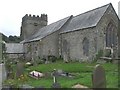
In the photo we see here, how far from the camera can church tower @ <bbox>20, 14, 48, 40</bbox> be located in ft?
210

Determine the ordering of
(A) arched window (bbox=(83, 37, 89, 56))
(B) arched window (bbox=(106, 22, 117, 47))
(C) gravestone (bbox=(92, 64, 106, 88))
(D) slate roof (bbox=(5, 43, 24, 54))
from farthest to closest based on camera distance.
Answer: (D) slate roof (bbox=(5, 43, 24, 54))
(A) arched window (bbox=(83, 37, 89, 56))
(B) arched window (bbox=(106, 22, 117, 47))
(C) gravestone (bbox=(92, 64, 106, 88))

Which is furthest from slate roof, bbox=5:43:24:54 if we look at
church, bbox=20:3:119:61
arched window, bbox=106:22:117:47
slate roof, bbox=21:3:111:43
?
arched window, bbox=106:22:117:47

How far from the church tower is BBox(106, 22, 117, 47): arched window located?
28.6 m

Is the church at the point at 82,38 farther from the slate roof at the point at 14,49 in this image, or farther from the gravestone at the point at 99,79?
the gravestone at the point at 99,79

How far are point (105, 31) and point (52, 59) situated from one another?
11160 millimetres

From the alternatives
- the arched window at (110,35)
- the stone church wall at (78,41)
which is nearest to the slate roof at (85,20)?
the stone church wall at (78,41)

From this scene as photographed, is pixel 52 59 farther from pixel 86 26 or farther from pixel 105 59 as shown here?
pixel 105 59

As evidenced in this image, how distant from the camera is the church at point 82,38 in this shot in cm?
3781

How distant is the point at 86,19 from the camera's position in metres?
42.3

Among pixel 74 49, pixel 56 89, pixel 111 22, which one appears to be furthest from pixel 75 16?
pixel 56 89

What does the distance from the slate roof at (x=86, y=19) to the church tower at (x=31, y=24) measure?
59.6 ft

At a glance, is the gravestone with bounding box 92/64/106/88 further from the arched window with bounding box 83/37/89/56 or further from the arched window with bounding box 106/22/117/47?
the arched window with bounding box 83/37/89/56

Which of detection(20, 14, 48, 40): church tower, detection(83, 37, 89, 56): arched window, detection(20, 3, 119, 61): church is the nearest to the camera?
detection(20, 3, 119, 61): church

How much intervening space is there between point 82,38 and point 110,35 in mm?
4343
